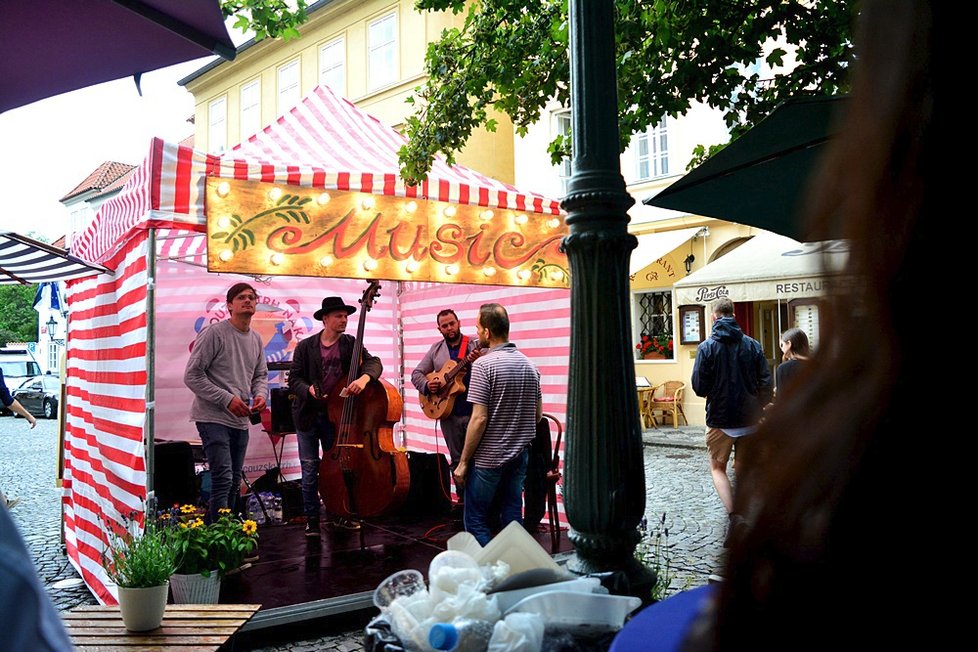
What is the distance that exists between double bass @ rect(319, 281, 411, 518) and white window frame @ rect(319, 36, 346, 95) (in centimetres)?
1885

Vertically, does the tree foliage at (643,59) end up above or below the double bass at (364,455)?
above

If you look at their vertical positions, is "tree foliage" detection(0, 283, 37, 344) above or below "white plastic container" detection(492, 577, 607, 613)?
above

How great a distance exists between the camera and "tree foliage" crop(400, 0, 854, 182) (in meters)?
5.34

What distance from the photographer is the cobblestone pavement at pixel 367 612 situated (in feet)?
15.9

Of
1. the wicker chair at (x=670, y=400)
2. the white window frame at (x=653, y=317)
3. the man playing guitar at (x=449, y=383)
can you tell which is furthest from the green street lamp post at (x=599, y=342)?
the white window frame at (x=653, y=317)

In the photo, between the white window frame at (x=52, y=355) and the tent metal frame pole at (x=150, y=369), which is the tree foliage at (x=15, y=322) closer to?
the white window frame at (x=52, y=355)

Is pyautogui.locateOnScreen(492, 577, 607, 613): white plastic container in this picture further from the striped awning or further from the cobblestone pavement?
the striped awning

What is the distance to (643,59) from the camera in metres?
5.84

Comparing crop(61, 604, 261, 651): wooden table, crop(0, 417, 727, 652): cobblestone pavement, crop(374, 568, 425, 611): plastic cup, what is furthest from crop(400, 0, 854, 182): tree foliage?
crop(374, 568, 425, 611): plastic cup

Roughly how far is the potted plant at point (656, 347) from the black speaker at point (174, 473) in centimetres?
1288

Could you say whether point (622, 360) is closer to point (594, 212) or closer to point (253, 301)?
point (594, 212)

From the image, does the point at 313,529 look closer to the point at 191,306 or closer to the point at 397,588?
the point at 191,306

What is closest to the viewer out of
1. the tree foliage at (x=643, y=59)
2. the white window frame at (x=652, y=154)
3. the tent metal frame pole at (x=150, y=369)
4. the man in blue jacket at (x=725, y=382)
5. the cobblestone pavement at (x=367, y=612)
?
the cobblestone pavement at (x=367, y=612)

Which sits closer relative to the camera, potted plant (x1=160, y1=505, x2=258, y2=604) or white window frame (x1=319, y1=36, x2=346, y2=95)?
potted plant (x1=160, y1=505, x2=258, y2=604)
